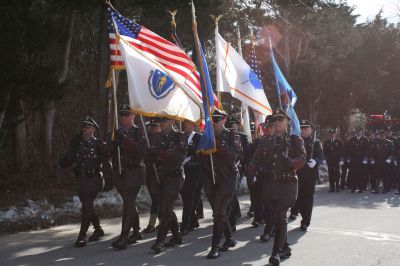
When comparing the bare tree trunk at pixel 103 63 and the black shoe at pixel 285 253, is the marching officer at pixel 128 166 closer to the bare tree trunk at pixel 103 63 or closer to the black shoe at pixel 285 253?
the black shoe at pixel 285 253

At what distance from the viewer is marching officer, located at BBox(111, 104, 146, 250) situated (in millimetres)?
7320

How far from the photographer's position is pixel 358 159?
16422 mm

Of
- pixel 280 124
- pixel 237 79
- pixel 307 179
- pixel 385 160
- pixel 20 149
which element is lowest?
pixel 307 179

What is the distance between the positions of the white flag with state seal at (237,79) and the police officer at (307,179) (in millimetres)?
1191

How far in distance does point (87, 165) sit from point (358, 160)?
10.9 m

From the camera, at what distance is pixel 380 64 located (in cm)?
3117

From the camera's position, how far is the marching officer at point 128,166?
24.0 feet

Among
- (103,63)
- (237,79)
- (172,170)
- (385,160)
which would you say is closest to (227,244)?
(172,170)

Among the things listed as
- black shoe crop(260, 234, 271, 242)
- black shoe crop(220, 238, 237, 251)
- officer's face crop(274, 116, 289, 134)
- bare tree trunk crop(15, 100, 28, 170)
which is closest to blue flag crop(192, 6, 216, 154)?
officer's face crop(274, 116, 289, 134)

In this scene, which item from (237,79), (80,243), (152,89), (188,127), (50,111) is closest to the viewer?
(152,89)

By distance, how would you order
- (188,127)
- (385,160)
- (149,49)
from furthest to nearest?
(385,160)
(188,127)
(149,49)

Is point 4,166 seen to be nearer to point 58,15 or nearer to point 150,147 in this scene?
point 58,15

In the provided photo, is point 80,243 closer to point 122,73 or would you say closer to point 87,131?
point 87,131

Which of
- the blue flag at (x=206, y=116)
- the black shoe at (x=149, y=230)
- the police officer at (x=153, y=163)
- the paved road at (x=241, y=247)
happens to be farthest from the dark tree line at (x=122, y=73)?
the blue flag at (x=206, y=116)
